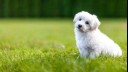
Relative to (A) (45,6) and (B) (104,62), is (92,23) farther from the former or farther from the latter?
(A) (45,6)

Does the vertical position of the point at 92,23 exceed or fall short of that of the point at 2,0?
it exceeds it

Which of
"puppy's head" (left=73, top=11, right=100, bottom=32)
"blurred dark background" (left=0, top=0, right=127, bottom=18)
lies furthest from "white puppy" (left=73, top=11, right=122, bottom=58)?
"blurred dark background" (left=0, top=0, right=127, bottom=18)

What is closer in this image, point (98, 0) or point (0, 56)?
point (0, 56)

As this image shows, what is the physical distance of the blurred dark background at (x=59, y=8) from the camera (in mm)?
28859

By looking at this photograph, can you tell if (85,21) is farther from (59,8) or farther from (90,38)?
(59,8)

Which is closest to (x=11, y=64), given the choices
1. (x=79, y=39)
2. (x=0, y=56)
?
(x=0, y=56)

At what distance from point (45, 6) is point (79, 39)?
832 inches

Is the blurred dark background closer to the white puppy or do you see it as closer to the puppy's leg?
the white puppy

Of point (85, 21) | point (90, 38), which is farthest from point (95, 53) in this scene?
point (85, 21)

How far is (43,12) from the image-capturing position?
30.9m

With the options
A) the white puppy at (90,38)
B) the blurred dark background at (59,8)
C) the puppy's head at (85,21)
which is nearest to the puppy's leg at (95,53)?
the white puppy at (90,38)

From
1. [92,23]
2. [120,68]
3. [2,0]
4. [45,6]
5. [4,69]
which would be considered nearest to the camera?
[120,68]

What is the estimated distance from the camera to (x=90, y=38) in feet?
29.0

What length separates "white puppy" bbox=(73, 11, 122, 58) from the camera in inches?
338
